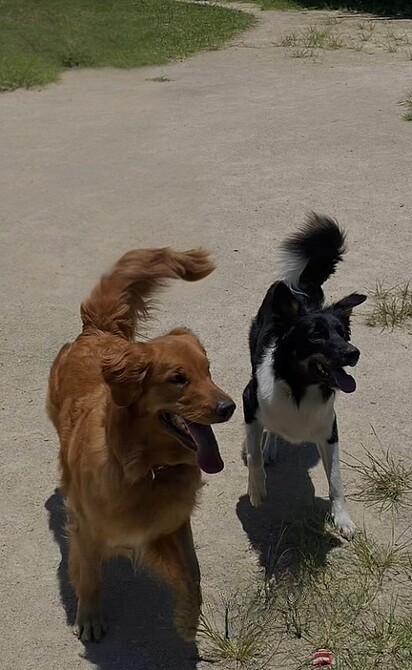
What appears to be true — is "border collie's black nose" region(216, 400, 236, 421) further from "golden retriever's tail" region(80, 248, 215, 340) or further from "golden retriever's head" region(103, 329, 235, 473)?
"golden retriever's tail" region(80, 248, 215, 340)

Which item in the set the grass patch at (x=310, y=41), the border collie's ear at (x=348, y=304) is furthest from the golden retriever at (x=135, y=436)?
the grass patch at (x=310, y=41)

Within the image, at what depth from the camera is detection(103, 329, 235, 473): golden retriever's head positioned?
8.36ft

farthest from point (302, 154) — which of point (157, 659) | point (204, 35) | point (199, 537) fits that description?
point (204, 35)

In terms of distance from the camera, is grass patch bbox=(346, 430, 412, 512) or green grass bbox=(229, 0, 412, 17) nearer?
grass patch bbox=(346, 430, 412, 512)

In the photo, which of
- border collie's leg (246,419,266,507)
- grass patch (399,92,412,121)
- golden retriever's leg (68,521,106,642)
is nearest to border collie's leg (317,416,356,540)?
border collie's leg (246,419,266,507)

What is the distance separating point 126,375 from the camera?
8.39 feet

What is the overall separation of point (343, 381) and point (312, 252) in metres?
1.06

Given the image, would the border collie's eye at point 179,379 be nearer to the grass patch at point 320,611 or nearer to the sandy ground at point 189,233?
the grass patch at point 320,611

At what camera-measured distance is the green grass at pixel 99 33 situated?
1391 centimetres

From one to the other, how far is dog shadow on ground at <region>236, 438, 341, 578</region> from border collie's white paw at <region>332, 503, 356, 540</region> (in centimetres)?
5

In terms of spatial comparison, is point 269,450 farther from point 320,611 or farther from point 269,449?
point 320,611

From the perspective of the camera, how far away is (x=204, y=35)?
16.7 metres

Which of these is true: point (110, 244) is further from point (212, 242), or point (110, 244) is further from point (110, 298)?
point (110, 298)

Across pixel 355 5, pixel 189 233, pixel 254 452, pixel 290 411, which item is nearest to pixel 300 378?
pixel 290 411
